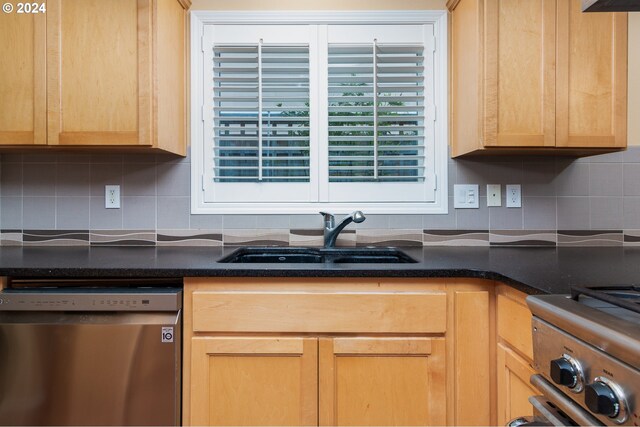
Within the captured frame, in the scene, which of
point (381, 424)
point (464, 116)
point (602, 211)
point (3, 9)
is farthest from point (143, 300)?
point (602, 211)

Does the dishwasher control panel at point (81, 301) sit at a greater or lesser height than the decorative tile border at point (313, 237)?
lesser

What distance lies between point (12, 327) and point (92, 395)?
0.35 metres

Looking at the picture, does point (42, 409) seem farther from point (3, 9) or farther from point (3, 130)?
point (3, 9)

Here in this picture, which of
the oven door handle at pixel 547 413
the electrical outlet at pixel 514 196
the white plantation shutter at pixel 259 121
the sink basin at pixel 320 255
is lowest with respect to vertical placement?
the oven door handle at pixel 547 413

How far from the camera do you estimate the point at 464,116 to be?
67.7 inches

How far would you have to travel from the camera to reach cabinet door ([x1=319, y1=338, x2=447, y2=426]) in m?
1.25

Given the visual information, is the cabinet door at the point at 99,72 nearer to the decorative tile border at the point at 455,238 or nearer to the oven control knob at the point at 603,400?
the decorative tile border at the point at 455,238

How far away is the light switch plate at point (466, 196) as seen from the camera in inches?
75.2

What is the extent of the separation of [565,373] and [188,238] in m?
1.68

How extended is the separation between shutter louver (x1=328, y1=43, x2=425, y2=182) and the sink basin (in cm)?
39

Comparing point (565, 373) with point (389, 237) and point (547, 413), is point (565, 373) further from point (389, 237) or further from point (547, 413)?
point (389, 237)

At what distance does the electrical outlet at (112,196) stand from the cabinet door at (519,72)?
1819 millimetres

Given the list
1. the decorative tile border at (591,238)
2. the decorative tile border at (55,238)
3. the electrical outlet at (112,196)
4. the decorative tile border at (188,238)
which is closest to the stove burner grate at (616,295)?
the decorative tile border at (591,238)

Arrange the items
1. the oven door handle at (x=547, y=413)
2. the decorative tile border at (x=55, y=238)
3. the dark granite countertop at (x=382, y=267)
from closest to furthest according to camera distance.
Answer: the oven door handle at (x=547, y=413) → the dark granite countertop at (x=382, y=267) → the decorative tile border at (x=55, y=238)
